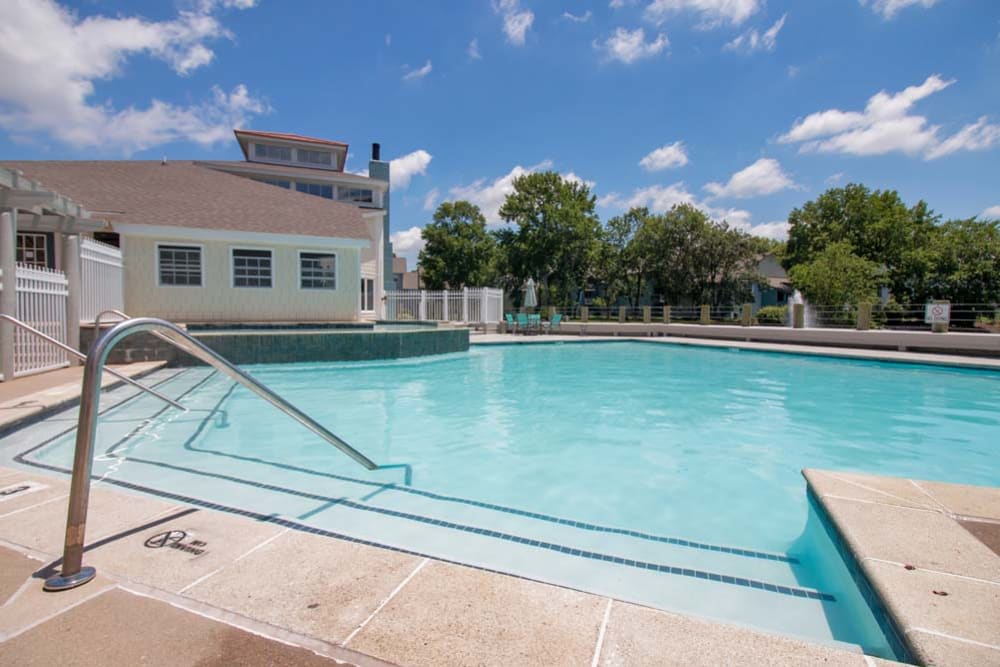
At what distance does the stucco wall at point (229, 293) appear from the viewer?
14.5 m

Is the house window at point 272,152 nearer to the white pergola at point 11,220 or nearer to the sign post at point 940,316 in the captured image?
the white pergola at point 11,220

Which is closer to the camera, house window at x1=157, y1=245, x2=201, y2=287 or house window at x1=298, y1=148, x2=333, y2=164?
house window at x1=157, y1=245, x2=201, y2=287

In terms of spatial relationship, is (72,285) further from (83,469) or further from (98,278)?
(83,469)

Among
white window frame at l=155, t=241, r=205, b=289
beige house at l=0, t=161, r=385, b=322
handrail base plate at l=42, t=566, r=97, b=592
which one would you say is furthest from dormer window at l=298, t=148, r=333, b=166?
handrail base plate at l=42, t=566, r=97, b=592

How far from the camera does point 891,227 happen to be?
30.9 meters

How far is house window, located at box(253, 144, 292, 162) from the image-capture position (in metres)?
31.7

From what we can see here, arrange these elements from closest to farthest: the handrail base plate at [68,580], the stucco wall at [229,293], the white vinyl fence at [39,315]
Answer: the handrail base plate at [68,580] < the white vinyl fence at [39,315] < the stucco wall at [229,293]

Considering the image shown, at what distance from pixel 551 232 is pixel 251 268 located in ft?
82.9

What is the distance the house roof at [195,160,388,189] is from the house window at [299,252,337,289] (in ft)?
55.2

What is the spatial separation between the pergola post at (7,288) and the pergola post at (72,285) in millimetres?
1810

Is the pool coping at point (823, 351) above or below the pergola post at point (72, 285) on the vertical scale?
below

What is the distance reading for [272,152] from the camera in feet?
105

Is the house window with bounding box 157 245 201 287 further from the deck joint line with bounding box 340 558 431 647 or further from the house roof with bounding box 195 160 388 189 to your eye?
the house roof with bounding box 195 160 388 189

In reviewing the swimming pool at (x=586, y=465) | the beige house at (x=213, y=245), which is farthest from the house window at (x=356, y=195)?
the swimming pool at (x=586, y=465)
